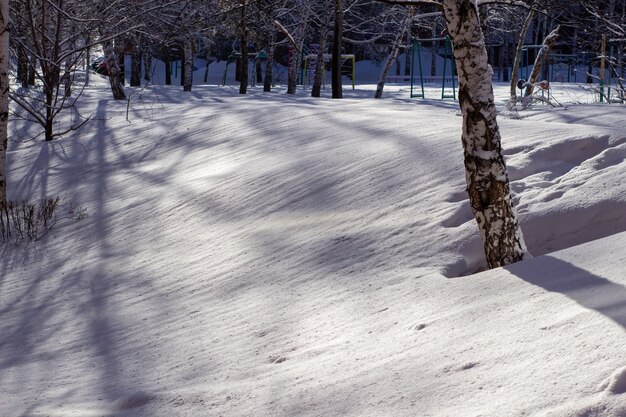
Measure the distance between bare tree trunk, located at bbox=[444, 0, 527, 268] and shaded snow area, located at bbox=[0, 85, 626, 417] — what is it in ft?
1.11

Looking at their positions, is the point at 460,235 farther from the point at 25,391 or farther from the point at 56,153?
the point at 56,153

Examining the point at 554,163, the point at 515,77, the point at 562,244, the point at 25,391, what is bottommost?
the point at 25,391

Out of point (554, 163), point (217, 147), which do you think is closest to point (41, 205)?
point (217, 147)

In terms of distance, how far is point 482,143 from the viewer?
5605mm

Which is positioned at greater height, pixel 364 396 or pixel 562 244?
pixel 562 244

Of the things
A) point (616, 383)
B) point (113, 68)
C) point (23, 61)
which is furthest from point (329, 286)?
point (113, 68)

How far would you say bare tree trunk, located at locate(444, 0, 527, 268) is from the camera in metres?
5.46

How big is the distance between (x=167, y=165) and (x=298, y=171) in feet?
9.09

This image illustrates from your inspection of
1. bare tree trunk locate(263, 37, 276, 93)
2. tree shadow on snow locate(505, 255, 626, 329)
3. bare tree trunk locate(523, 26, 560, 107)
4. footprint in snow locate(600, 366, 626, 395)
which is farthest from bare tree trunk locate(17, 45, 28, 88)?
footprint in snow locate(600, 366, 626, 395)

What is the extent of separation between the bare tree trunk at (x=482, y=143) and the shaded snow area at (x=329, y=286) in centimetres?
34

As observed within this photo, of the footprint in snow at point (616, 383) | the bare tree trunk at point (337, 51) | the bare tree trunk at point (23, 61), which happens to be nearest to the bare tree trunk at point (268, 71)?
the bare tree trunk at point (337, 51)

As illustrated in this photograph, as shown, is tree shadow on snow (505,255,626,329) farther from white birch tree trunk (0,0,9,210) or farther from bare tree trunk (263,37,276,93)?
bare tree trunk (263,37,276,93)

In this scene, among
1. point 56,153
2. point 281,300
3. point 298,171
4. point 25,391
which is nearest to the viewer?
point 25,391

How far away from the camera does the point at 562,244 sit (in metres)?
6.23
